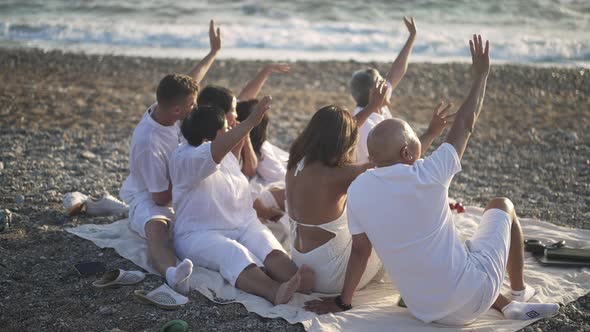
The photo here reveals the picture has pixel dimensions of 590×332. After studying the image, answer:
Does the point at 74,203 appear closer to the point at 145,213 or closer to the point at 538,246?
the point at 145,213

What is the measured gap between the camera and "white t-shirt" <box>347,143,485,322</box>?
3.90 metres

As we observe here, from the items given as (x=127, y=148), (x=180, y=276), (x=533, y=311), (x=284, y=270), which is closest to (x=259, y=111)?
(x=284, y=270)

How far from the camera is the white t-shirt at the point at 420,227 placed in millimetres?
→ 3898

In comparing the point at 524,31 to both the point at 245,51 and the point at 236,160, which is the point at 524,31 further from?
the point at 236,160

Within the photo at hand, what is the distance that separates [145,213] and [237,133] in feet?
4.12

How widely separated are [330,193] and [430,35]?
44.2ft

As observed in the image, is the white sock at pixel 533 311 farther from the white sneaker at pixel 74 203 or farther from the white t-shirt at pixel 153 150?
the white sneaker at pixel 74 203

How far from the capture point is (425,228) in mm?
3943

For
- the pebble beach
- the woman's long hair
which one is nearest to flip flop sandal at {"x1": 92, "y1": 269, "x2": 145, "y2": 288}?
the pebble beach

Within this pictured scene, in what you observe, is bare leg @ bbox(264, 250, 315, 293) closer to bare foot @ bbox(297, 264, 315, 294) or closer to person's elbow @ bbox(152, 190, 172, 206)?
bare foot @ bbox(297, 264, 315, 294)

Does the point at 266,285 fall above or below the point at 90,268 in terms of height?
above

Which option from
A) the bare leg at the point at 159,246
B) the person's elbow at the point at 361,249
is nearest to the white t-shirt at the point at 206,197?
the bare leg at the point at 159,246

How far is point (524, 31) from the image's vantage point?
17906 mm

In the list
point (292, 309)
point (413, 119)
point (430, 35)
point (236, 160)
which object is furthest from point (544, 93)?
point (292, 309)
